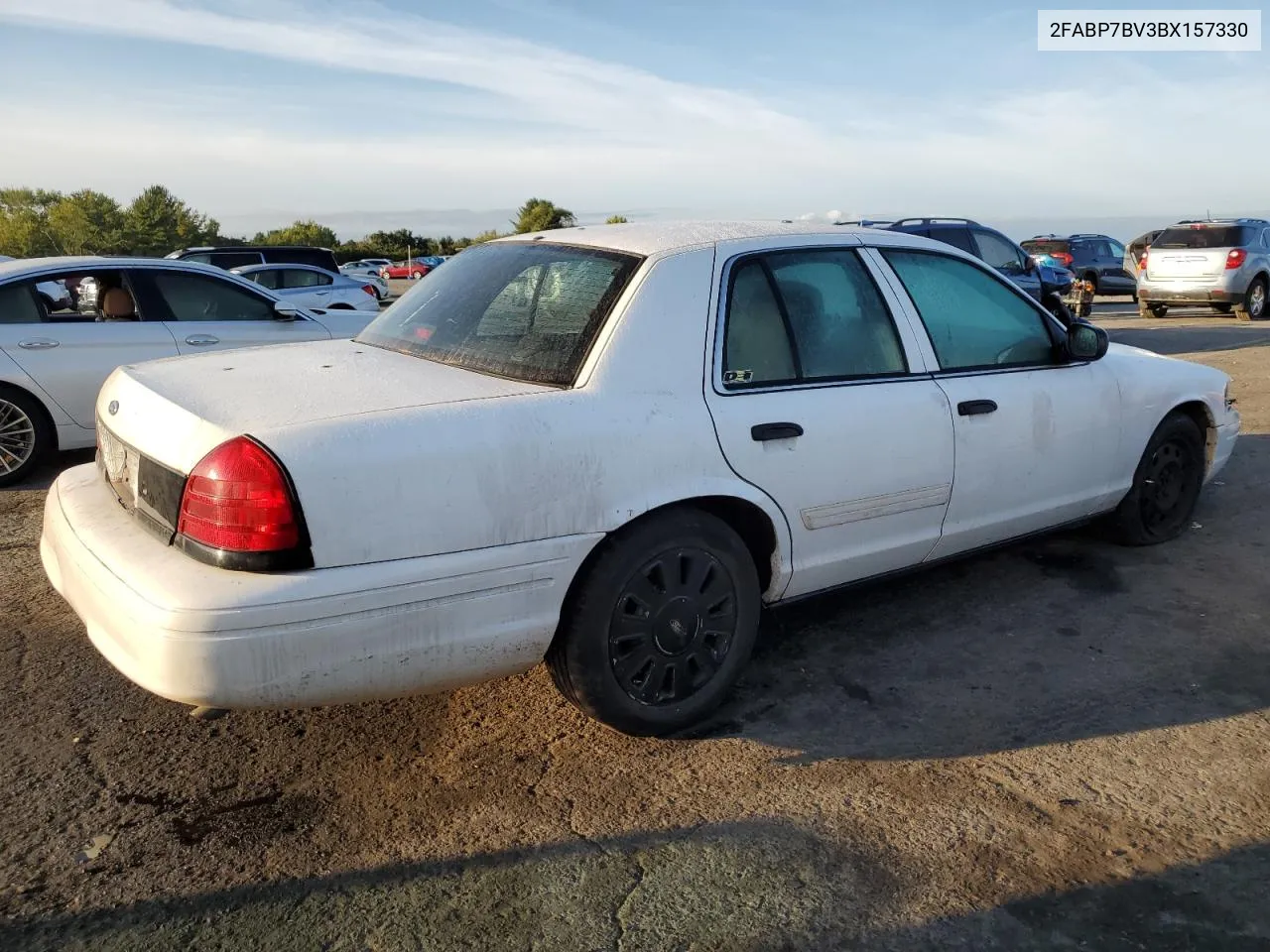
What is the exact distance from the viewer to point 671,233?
11.9ft

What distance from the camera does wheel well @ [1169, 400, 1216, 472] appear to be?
16.8ft

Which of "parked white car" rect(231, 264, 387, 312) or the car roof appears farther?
"parked white car" rect(231, 264, 387, 312)

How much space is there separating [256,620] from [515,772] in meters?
0.97

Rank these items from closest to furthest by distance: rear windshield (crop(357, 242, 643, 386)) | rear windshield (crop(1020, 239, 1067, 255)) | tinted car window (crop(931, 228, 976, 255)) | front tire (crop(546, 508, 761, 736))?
front tire (crop(546, 508, 761, 736)), rear windshield (crop(357, 242, 643, 386)), tinted car window (crop(931, 228, 976, 255)), rear windshield (crop(1020, 239, 1067, 255))

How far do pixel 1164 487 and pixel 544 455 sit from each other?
361 cm

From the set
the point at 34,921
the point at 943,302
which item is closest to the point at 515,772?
the point at 34,921

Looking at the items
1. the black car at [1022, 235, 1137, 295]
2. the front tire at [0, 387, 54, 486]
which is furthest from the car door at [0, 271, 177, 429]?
the black car at [1022, 235, 1137, 295]

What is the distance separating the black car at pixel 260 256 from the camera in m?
17.9

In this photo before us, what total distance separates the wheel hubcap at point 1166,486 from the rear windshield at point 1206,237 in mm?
13621

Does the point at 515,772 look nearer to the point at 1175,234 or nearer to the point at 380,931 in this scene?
the point at 380,931

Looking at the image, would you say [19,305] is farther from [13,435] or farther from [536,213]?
[536,213]

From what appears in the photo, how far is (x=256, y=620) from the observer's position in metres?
2.54

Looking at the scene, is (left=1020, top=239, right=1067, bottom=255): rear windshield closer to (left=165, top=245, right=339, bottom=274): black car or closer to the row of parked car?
the row of parked car

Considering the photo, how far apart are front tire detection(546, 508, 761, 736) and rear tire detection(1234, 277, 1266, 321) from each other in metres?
16.4
